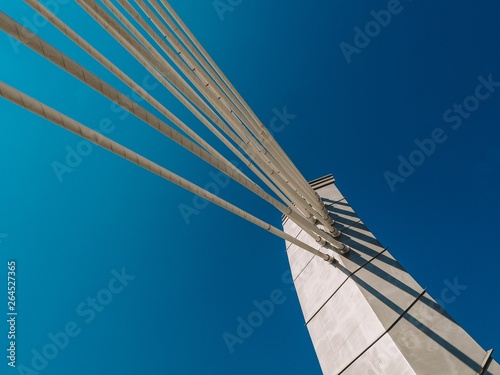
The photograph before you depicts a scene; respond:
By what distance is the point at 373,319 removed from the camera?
26.3ft

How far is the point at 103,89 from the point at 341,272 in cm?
901

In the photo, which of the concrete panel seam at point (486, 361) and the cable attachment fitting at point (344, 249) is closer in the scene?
the concrete panel seam at point (486, 361)

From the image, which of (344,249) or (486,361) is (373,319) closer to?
(486,361)

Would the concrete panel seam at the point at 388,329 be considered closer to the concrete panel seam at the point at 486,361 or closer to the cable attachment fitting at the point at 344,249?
the concrete panel seam at the point at 486,361

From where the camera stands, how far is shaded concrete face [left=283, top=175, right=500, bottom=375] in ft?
21.7

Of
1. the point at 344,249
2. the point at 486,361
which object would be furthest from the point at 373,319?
the point at 344,249

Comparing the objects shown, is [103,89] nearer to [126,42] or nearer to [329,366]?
[126,42]

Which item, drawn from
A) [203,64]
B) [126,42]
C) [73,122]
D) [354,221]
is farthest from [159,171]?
[354,221]

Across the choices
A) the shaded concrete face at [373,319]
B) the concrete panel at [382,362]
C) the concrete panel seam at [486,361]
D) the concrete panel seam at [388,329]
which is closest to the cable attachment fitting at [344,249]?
the shaded concrete face at [373,319]

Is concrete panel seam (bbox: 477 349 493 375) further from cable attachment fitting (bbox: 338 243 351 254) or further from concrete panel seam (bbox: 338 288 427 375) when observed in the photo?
cable attachment fitting (bbox: 338 243 351 254)

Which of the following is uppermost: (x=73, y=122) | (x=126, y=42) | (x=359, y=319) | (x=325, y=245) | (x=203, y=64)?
(x=203, y=64)

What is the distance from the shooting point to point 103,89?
3.40 m

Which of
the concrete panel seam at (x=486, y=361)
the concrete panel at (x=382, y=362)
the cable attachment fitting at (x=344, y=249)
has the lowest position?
the concrete panel seam at (x=486, y=361)

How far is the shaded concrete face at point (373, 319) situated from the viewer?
21.7 ft
